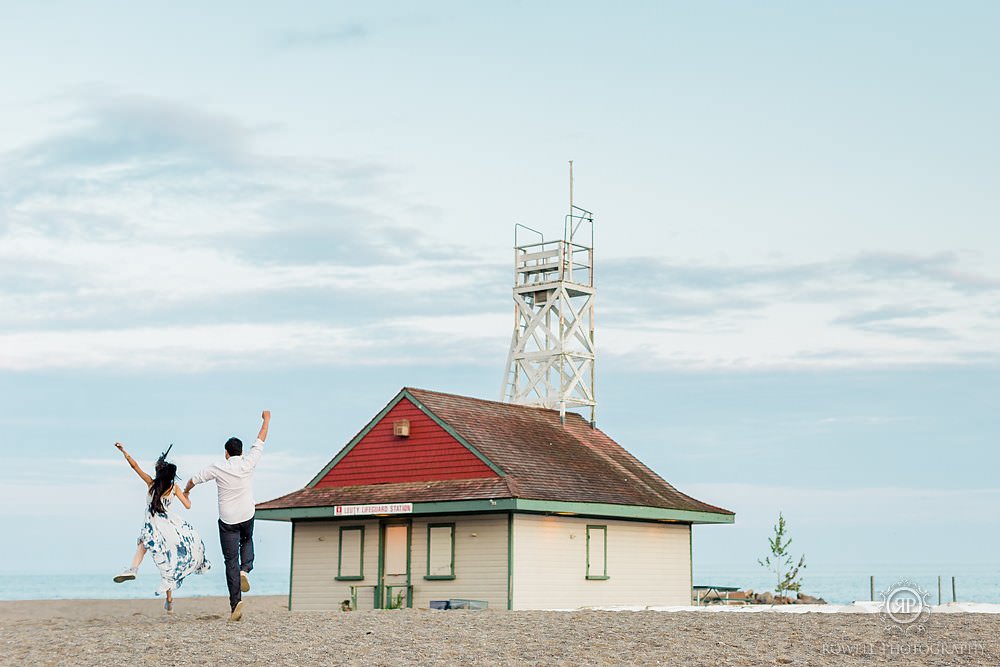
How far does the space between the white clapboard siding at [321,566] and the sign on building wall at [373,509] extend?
3.32 ft

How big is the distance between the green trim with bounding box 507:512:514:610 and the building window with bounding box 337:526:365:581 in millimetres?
4355

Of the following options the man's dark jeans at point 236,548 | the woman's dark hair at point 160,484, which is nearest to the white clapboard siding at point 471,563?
the man's dark jeans at point 236,548

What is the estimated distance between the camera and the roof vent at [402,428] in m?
31.7

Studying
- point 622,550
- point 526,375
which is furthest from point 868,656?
point 526,375

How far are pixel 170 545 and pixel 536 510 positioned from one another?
12.3 meters

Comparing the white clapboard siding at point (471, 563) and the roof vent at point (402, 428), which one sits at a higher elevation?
the roof vent at point (402, 428)

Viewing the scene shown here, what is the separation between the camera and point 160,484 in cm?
1745

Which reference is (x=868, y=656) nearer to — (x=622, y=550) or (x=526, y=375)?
(x=622, y=550)

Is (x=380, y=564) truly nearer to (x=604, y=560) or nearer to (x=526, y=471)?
(x=526, y=471)

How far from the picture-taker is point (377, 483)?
32031mm

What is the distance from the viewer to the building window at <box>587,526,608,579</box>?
30.7 m

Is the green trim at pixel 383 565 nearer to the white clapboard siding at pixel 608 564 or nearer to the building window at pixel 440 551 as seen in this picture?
the building window at pixel 440 551

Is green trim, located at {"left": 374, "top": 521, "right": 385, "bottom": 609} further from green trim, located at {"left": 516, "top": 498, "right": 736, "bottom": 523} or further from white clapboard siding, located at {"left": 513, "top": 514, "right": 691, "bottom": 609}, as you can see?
green trim, located at {"left": 516, "top": 498, "right": 736, "bottom": 523}

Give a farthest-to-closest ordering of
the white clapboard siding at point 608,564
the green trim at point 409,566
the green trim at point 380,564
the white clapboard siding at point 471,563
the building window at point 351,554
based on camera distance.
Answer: the building window at point 351,554, the green trim at point 380,564, the green trim at point 409,566, the white clapboard siding at point 608,564, the white clapboard siding at point 471,563
